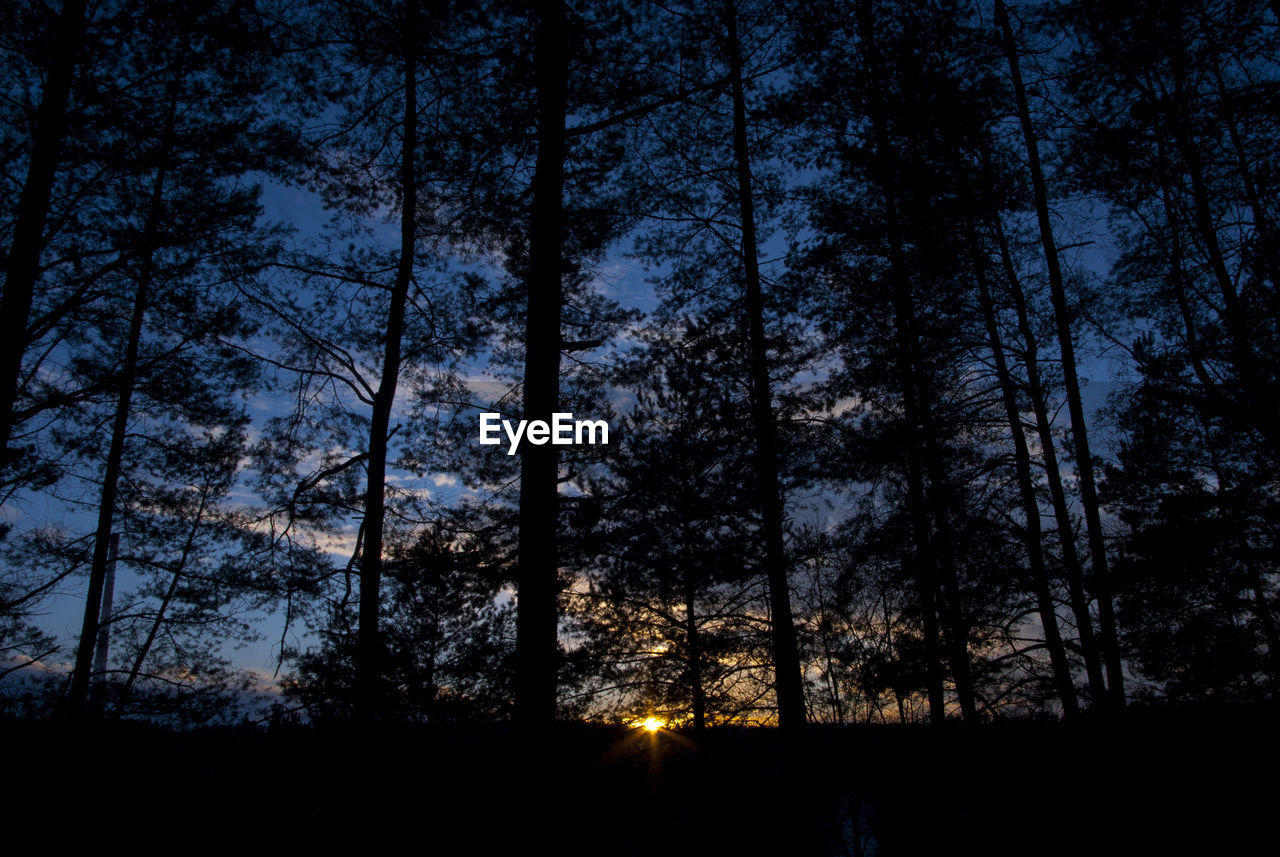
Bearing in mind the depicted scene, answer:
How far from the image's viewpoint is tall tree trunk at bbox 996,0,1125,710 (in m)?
7.54

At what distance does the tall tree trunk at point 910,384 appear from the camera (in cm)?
854

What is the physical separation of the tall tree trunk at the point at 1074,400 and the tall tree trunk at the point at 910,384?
1.91 meters

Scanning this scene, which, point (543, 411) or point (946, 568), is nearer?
point (543, 411)

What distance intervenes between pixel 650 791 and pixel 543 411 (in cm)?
554

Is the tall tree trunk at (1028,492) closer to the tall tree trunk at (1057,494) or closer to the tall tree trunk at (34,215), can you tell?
the tall tree trunk at (1057,494)

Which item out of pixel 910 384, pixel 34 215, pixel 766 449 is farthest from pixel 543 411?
pixel 910 384

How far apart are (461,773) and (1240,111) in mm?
11435

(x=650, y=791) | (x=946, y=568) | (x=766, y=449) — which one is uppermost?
(x=766, y=449)

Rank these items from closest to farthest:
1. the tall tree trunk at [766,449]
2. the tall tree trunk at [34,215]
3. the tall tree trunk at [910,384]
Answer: the tall tree trunk at [34,215] → the tall tree trunk at [766,449] → the tall tree trunk at [910,384]

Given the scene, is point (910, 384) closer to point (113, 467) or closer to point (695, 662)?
point (695, 662)

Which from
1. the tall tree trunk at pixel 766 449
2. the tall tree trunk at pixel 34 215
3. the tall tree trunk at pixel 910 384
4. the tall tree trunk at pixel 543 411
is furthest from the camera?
the tall tree trunk at pixel 910 384

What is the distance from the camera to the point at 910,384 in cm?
928

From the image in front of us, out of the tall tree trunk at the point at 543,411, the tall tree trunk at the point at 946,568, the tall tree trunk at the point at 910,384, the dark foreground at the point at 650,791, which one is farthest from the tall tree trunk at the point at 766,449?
the tall tree trunk at the point at 543,411

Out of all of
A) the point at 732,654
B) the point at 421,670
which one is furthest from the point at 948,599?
the point at 421,670
